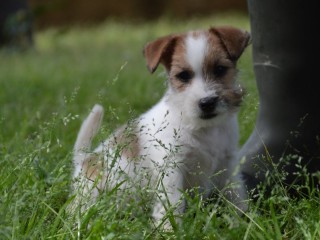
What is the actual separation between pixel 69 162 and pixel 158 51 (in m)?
0.73

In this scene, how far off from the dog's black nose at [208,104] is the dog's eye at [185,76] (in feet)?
0.60

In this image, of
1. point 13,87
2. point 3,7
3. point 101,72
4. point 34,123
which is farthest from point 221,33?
point 3,7

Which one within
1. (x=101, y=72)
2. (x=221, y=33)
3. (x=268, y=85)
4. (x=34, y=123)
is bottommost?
(x=101, y=72)

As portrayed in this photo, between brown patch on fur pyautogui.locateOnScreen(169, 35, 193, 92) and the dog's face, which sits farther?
brown patch on fur pyautogui.locateOnScreen(169, 35, 193, 92)

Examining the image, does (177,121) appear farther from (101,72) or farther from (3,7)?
(3,7)

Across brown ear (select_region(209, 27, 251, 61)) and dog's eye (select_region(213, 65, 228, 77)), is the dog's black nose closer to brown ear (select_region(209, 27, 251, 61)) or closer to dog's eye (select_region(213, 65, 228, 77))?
dog's eye (select_region(213, 65, 228, 77))

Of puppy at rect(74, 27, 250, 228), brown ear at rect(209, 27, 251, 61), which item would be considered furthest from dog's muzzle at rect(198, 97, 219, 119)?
brown ear at rect(209, 27, 251, 61)

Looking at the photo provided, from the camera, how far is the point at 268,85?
13.3 feet

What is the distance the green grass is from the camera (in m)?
2.87

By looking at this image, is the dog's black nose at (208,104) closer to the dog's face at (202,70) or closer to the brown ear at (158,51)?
the dog's face at (202,70)

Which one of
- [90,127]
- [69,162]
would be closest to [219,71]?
[90,127]

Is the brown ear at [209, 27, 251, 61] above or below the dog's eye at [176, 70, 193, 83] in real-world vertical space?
above

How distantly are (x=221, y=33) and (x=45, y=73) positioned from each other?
602 cm

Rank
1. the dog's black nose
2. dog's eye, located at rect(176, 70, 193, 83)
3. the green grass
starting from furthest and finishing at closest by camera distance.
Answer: dog's eye, located at rect(176, 70, 193, 83)
the dog's black nose
the green grass
